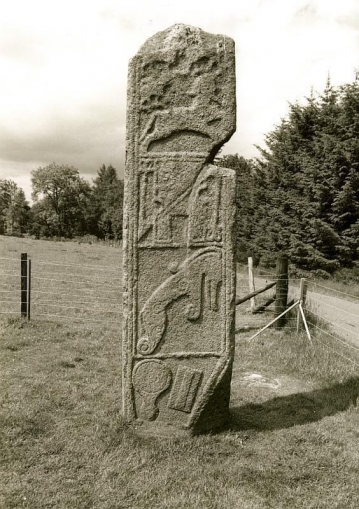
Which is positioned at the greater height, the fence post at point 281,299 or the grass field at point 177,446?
the fence post at point 281,299

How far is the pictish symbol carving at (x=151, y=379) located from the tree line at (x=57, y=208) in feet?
181

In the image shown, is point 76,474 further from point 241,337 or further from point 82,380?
point 241,337

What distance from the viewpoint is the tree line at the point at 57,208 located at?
198ft

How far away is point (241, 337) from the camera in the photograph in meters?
8.82

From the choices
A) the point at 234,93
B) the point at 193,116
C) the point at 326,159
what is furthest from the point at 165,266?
the point at 326,159

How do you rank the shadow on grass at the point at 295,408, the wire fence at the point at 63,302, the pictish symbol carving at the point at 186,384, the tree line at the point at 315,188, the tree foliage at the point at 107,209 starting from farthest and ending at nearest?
the tree foliage at the point at 107,209 → the tree line at the point at 315,188 → the wire fence at the point at 63,302 → the shadow on grass at the point at 295,408 → the pictish symbol carving at the point at 186,384

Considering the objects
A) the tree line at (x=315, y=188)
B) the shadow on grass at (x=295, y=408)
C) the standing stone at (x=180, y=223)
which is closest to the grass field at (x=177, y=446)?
the shadow on grass at (x=295, y=408)

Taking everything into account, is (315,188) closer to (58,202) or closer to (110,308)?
(110,308)

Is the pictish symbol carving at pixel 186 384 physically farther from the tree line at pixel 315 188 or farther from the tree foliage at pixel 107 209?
the tree foliage at pixel 107 209

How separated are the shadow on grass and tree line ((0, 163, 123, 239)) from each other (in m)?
54.2

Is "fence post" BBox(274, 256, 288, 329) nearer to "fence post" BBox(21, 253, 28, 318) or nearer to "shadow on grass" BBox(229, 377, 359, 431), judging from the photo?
"shadow on grass" BBox(229, 377, 359, 431)

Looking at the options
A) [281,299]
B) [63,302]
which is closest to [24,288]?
[63,302]

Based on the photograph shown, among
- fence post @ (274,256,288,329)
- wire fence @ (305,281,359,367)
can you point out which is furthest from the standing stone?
fence post @ (274,256,288,329)

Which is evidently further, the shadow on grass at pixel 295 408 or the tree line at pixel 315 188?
the tree line at pixel 315 188
